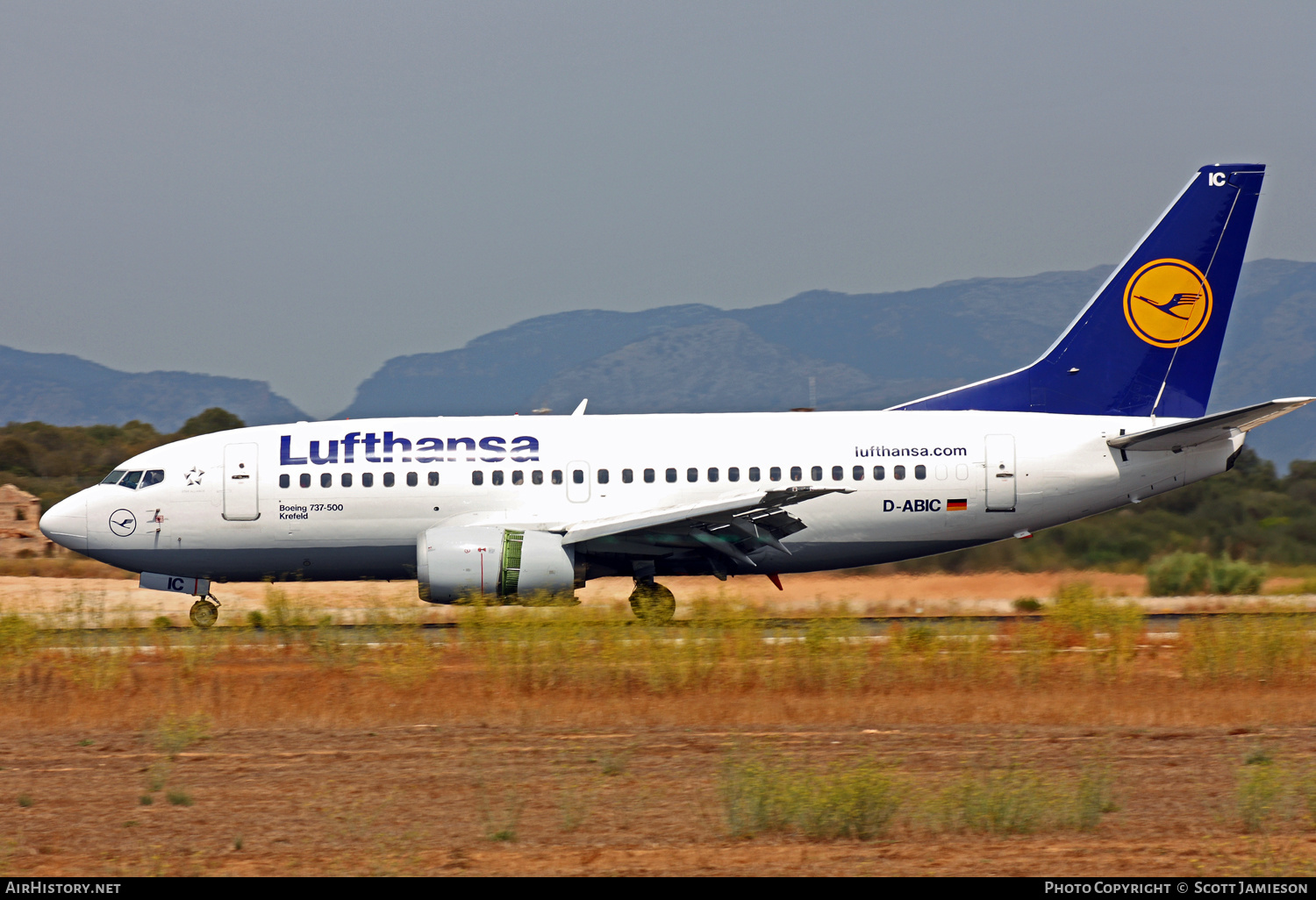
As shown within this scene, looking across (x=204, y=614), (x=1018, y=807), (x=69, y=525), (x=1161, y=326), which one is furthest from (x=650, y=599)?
(x=1018, y=807)

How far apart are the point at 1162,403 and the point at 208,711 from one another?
616 inches

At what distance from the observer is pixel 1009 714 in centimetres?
1234

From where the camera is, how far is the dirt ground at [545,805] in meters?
7.43

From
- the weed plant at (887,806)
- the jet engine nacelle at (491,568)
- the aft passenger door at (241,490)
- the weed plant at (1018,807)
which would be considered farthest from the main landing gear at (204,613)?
the weed plant at (1018,807)

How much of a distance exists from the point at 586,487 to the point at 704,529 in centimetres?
204

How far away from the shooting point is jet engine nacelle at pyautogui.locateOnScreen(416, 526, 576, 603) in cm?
1869

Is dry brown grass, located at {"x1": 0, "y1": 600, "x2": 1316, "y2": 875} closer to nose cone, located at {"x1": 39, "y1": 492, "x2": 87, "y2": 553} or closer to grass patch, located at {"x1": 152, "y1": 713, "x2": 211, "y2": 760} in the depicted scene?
grass patch, located at {"x1": 152, "y1": 713, "x2": 211, "y2": 760}

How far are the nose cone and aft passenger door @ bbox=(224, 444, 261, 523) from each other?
2295 millimetres

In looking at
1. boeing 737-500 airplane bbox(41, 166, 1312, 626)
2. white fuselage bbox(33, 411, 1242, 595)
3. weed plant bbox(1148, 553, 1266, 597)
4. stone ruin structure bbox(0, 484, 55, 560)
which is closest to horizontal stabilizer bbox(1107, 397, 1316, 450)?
boeing 737-500 airplane bbox(41, 166, 1312, 626)

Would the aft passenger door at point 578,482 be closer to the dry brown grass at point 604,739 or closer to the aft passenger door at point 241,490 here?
the dry brown grass at point 604,739

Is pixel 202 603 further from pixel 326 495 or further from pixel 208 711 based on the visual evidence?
pixel 208 711

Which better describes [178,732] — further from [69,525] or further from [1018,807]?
[69,525]
